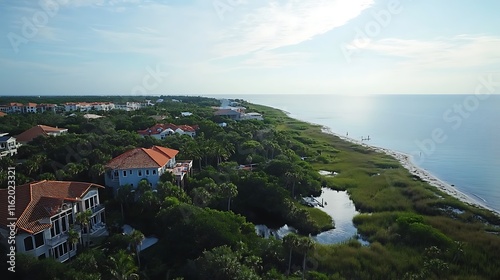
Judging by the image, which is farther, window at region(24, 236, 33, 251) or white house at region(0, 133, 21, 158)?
white house at region(0, 133, 21, 158)

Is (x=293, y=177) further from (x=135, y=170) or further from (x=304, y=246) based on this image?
(x=304, y=246)

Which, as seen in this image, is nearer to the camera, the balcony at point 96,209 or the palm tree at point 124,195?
the balcony at point 96,209

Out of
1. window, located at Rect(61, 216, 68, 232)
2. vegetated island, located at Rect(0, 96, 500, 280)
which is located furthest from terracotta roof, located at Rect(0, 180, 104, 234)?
vegetated island, located at Rect(0, 96, 500, 280)

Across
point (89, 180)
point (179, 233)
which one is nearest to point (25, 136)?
point (89, 180)

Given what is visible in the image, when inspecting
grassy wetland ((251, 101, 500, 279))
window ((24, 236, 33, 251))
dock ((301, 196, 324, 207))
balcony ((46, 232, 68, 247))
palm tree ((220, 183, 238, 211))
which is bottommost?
dock ((301, 196, 324, 207))

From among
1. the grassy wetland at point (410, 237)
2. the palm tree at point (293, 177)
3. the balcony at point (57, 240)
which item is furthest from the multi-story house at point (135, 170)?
the grassy wetland at point (410, 237)

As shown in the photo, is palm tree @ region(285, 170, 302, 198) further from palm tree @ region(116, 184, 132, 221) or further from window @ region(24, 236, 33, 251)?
window @ region(24, 236, 33, 251)

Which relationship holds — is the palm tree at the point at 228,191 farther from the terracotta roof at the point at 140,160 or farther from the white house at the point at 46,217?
the white house at the point at 46,217

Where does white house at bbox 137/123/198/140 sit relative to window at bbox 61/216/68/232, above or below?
above
